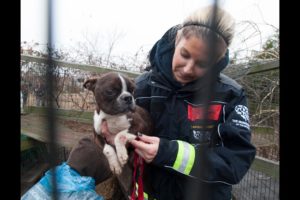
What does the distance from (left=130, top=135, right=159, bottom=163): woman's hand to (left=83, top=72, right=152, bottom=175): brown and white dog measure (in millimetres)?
42

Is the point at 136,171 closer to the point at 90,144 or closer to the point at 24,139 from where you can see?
the point at 90,144

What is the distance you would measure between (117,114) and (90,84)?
0.44 feet

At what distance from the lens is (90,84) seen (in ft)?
3.45

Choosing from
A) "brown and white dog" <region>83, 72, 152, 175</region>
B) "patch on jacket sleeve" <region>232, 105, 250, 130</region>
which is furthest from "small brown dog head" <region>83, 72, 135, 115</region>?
"patch on jacket sleeve" <region>232, 105, 250, 130</region>

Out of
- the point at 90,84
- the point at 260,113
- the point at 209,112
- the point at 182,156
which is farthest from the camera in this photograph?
A: the point at 260,113

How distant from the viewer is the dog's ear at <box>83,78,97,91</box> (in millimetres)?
1028

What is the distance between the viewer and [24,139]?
688mm

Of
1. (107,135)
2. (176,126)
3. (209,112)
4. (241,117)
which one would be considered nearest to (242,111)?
(241,117)

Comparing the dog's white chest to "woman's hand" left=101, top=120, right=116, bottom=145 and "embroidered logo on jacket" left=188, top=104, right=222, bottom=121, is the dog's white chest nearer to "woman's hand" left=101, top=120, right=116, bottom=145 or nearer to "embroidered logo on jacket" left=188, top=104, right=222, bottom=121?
"woman's hand" left=101, top=120, right=116, bottom=145

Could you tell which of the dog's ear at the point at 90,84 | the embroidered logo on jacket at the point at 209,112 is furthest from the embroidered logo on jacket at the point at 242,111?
the dog's ear at the point at 90,84

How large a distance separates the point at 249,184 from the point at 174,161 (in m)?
0.69

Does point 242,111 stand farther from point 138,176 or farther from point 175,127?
point 138,176
